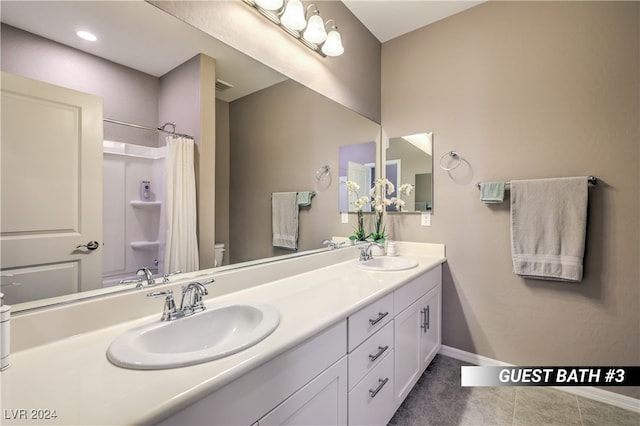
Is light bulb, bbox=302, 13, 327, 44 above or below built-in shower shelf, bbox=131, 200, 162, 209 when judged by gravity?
above

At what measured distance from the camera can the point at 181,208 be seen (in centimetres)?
109

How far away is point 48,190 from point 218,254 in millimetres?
617

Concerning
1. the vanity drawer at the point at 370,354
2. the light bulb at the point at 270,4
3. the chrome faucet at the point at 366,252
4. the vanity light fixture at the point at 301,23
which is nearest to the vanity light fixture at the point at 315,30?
the vanity light fixture at the point at 301,23

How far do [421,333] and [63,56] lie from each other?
2.06 meters

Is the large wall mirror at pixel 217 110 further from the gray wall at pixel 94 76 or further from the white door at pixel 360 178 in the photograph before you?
the white door at pixel 360 178

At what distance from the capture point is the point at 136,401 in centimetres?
54

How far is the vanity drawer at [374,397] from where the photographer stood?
43.1 inches

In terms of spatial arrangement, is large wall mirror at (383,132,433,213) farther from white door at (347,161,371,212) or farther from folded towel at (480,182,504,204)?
folded towel at (480,182,504,204)

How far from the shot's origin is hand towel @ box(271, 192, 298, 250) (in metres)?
1.56

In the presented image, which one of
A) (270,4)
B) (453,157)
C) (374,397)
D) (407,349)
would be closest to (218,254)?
(374,397)

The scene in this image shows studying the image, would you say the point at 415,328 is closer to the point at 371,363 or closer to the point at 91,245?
the point at 371,363

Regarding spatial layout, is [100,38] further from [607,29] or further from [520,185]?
[607,29]

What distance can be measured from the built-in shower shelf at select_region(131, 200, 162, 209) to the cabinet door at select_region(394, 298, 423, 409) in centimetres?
121

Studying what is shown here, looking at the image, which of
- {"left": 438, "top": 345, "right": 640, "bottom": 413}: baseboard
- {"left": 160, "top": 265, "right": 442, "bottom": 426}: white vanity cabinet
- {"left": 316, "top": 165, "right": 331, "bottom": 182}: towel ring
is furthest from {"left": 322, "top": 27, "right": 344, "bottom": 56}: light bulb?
{"left": 438, "top": 345, "right": 640, "bottom": 413}: baseboard
